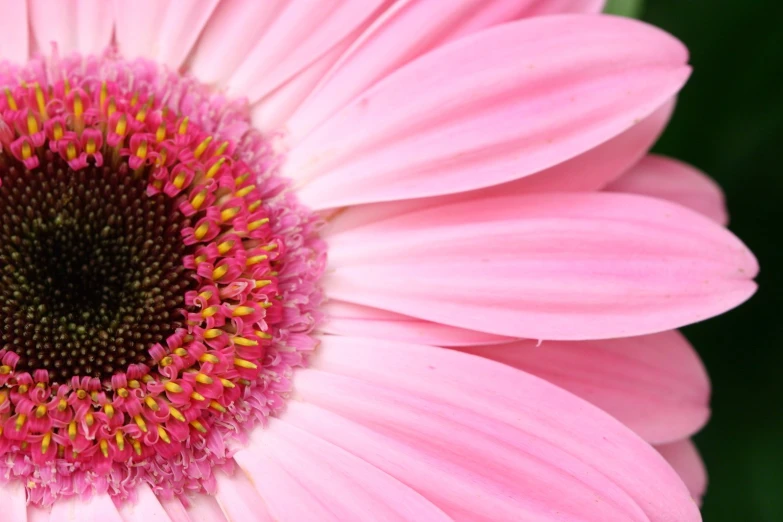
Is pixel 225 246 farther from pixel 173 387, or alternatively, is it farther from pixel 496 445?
pixel 496 445

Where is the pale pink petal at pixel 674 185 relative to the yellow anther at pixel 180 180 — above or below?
below

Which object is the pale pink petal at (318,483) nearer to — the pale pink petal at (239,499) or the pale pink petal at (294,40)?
the pale pink petal at (239,499)

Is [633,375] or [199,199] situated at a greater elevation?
[199,199]

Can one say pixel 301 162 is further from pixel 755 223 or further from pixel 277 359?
pixel 755 223

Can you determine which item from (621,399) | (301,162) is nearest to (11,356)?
(301,162)

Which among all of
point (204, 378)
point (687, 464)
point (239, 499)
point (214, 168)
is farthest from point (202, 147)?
point (687, 464)

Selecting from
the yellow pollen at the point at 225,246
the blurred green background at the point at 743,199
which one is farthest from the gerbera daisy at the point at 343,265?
the blurred green background at the point at 743,199
